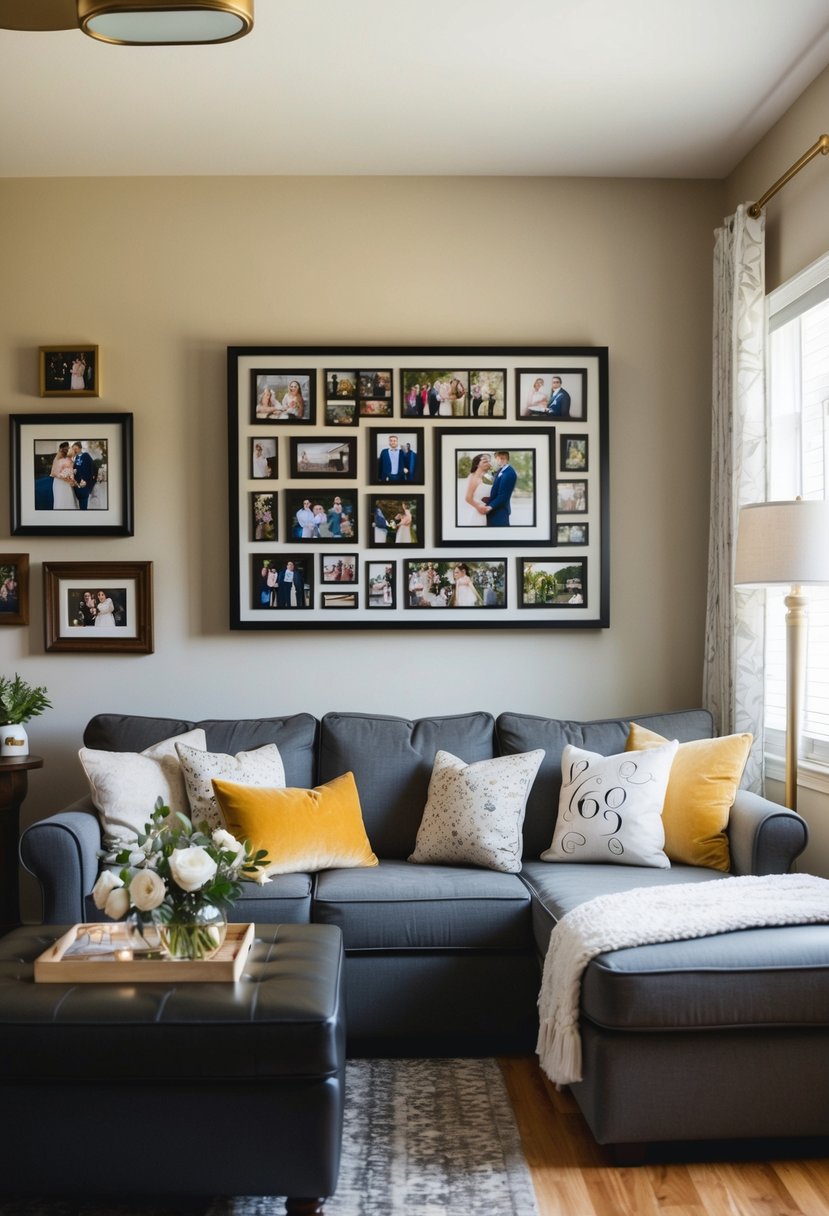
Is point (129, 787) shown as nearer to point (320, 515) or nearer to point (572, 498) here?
point (320, 515)

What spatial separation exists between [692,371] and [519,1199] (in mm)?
3080

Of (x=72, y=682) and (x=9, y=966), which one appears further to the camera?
(x=72, y=682)

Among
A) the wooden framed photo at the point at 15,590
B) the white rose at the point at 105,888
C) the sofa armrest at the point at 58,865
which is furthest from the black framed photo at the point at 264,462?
the white rose at the point at 105,888

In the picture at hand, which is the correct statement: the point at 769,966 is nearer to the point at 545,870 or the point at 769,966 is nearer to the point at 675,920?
the point at 675,920

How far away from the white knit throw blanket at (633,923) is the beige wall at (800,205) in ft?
2.27

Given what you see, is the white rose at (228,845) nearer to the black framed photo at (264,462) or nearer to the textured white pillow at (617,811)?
the textured white pillow at (617,811)

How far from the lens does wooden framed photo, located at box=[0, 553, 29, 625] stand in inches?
165

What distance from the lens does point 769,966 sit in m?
2.45

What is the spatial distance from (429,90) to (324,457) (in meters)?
1.33

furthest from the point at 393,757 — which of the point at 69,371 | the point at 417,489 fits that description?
the point at 69,371

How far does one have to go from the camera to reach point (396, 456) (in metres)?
4.18

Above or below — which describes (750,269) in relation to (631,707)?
above

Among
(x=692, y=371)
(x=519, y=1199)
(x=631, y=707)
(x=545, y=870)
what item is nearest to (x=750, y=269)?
(x=692, y=371)

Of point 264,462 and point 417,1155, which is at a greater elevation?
point 264,462
